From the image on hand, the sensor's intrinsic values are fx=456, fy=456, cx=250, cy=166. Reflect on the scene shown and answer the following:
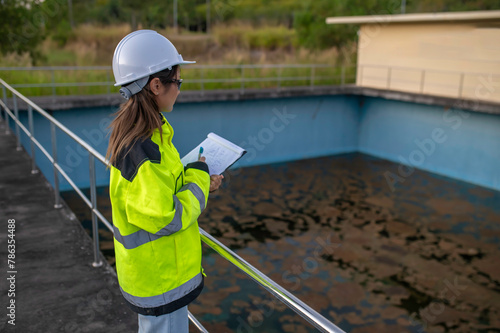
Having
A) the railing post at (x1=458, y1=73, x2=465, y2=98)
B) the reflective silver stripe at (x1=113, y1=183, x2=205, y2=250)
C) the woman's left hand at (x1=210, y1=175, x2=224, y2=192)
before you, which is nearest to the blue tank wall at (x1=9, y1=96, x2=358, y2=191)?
the railing post at (x1=458, y1=73, x2=465, y2=98)

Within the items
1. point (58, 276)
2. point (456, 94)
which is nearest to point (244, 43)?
point (456, 94)

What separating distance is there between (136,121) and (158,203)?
29 centimetres

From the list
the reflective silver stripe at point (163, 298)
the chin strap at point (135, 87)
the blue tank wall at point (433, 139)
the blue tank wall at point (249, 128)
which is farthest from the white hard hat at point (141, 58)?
the blue tank wall at point (433, 139)

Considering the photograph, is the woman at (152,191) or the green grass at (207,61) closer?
the woman at (152,191)

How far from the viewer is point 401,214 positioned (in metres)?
9.06

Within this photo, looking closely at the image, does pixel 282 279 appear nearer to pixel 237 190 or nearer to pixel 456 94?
pixel 237 190

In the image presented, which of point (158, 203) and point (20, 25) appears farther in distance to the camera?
point (20, 25)

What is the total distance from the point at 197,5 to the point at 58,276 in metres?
38.7

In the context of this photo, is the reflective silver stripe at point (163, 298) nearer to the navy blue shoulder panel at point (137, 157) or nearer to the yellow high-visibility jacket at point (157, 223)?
the yellow high-visibility jacket at point (157, 223)

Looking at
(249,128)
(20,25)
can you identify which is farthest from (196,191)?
(20,25)

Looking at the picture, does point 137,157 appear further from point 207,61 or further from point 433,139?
point 207,61

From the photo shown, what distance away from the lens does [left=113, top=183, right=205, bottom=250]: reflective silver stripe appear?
1.44 metres

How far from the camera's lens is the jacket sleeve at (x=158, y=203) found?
1392mm

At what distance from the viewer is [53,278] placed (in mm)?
2924
